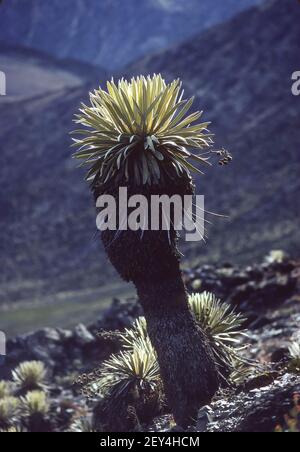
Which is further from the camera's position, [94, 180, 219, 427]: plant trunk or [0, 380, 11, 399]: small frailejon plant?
[0, 380, 11, 399]: small frailejon plant

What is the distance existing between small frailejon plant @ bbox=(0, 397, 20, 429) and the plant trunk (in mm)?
5339

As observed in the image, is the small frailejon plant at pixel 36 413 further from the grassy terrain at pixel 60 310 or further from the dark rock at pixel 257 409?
the grassy terrain at pixel 60 310

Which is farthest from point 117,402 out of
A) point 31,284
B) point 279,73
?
point 279,73

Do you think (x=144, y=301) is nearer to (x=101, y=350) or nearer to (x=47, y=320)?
(x=101, y=350)

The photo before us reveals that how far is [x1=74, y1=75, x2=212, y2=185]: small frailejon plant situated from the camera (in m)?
6.98

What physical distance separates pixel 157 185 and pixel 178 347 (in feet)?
5.33

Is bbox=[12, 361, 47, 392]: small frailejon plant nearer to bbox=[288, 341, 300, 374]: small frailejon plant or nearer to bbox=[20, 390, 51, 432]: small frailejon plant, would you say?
bbox=[20, 390, 51, 432]: small frailejon plant

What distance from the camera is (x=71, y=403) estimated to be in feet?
42.7

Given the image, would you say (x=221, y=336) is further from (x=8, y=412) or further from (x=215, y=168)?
(x=215, y=168)

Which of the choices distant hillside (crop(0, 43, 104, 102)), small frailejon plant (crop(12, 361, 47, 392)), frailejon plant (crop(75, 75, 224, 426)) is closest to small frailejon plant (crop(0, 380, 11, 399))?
small frailejon plant (crop(12, 361, 47, 392))

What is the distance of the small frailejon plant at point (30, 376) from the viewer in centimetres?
1348

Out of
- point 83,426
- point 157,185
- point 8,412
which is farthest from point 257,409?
point 8,412

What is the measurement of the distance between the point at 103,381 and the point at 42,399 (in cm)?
444

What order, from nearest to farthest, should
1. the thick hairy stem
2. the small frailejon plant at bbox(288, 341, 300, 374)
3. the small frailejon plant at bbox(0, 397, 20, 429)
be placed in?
the thick hairy stem → the small frailejon plant at bbox(288, 341, 300, 374) → the small frailejon plant at bbox(0, 397, 20, 429)
